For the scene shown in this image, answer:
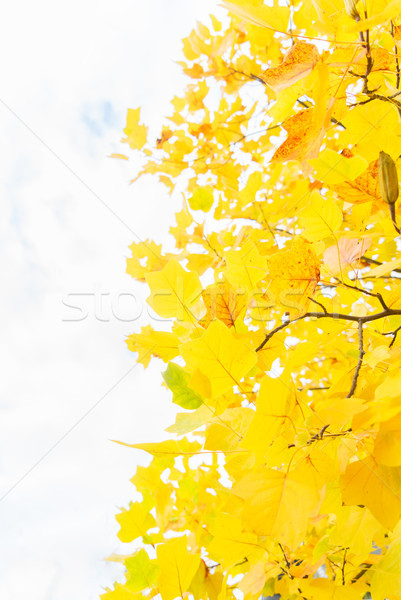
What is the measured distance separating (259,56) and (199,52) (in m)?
0.21

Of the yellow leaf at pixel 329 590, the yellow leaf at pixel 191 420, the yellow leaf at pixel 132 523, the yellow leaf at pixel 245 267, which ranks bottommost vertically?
the yellow leaf at pixel 329 590

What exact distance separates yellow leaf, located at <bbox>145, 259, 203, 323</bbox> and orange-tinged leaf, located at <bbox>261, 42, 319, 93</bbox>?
0.19 meters

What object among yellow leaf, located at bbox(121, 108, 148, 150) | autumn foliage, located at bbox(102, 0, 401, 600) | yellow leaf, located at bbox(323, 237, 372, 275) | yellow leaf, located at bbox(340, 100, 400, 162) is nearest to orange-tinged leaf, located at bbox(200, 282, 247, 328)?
autumn foliage, located at bbox(102, 0, 401, 600)

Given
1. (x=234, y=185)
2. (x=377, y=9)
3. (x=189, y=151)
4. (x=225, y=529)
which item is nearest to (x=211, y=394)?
(x=225, y=529)

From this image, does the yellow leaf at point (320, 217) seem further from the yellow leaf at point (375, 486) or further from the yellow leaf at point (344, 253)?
the yellow leaf at point (375, 486)

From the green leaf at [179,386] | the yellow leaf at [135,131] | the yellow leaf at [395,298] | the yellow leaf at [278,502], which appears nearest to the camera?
the yellow leaf at [278,502]

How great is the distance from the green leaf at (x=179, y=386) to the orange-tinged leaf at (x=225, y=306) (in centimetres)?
6

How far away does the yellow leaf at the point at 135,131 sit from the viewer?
1.42 meters

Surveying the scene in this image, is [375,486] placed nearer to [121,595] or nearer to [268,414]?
[268,414]

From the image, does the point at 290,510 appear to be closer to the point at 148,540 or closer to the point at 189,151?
the point at 148,540

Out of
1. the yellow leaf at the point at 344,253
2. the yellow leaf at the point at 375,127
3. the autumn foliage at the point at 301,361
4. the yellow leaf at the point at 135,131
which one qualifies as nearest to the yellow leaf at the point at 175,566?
the autumn foliage at the point at 301,361

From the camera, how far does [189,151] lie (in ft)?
4.71

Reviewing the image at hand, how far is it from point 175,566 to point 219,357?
303mm

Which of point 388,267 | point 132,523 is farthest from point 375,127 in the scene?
point 132,523
